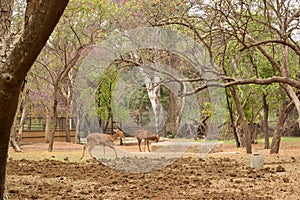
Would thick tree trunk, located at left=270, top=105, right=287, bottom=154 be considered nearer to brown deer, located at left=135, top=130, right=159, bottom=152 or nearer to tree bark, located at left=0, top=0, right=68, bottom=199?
brown deer, located at left=135, top=130, right=159, bottom=152

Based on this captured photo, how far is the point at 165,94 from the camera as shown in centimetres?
1816

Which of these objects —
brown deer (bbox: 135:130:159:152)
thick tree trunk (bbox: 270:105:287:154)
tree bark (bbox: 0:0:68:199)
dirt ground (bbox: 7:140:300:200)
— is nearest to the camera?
tree bark (bbox: 0:0:68:199)

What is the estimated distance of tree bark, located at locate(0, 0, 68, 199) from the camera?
208cm

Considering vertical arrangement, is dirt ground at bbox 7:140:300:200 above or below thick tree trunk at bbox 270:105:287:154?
below

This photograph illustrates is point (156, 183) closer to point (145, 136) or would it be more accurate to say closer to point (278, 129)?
point (278, 129)

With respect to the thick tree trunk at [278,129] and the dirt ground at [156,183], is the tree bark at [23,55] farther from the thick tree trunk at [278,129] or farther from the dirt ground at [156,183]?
the thick tree trunk at [278,129]

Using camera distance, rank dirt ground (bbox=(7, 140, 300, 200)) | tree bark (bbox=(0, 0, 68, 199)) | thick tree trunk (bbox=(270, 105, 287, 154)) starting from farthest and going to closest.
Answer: thick tree trunk (bbox=(270, 105, 287, 154)) < dirt ground (bbox=(7, 140, 300, 200)) < tree bark (bbox=(0, 0, 68, 199))

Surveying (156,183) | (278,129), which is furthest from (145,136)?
(156,183)

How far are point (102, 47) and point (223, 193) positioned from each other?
772cm

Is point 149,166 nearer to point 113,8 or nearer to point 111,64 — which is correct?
point 111,64

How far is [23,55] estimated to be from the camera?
2217mm

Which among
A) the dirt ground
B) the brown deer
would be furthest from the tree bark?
the brown deer

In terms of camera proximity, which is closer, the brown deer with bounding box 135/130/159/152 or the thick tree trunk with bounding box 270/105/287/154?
the thick tree trunk with bounding box 270/105/287/154

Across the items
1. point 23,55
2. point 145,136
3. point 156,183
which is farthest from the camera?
point 145,136
